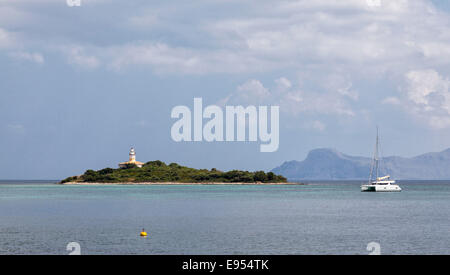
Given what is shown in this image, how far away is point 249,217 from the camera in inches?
3420

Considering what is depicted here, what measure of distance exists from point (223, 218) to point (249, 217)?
15.6ft

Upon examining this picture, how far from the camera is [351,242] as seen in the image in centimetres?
5691
